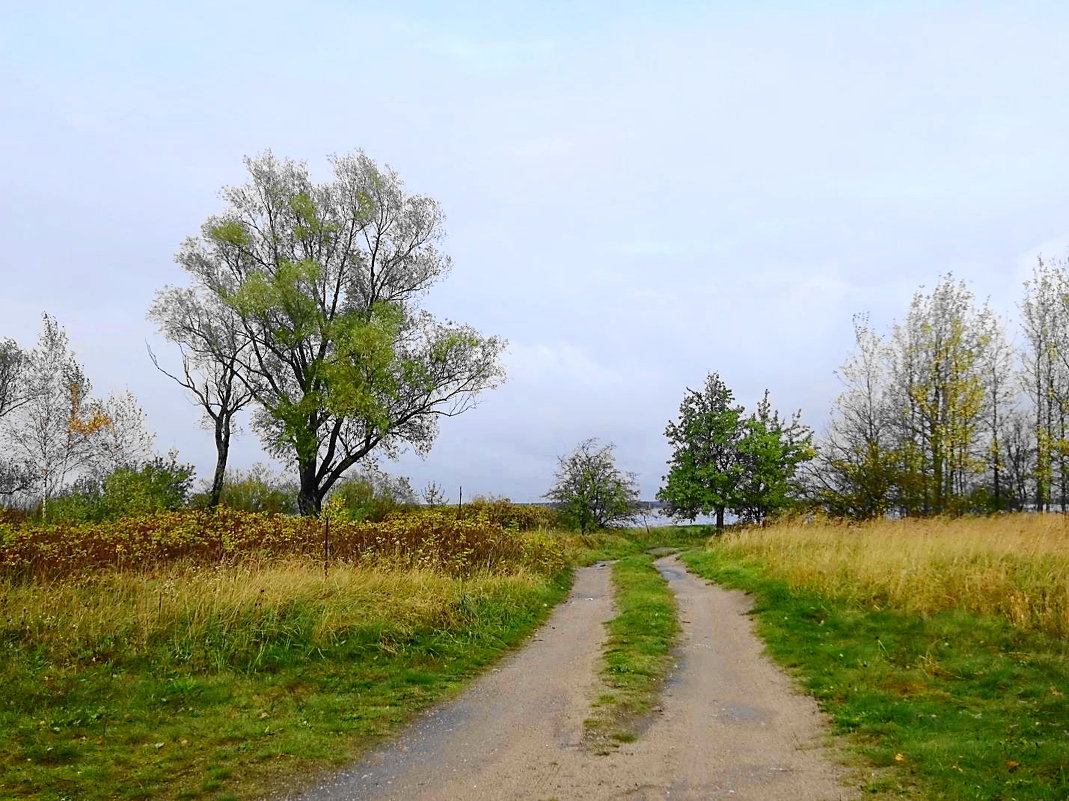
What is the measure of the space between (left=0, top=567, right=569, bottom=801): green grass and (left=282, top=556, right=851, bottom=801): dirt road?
54 centimetres

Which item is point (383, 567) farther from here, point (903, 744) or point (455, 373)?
point (455, 373)

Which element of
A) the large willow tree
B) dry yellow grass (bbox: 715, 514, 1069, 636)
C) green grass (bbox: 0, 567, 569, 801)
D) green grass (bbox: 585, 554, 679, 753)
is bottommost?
green grass (bbox: 585, 554, 679, 753)

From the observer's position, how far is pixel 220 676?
27.2 feet

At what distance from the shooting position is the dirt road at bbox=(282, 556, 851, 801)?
5527 mm

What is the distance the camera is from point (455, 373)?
103ft

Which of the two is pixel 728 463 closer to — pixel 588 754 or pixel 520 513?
pixel 520 513

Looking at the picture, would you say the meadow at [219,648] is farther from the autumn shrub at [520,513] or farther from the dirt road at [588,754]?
the autumn shrub at [520,513]

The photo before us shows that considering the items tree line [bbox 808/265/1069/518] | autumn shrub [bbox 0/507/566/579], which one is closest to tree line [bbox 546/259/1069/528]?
tree line [bbox 808/265/1069/518]

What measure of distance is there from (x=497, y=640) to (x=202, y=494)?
83.7 feet

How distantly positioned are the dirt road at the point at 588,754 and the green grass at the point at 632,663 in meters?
0.19

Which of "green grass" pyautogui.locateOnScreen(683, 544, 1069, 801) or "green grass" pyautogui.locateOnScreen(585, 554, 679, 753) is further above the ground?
"green grass" pyautogui.locateOnScreen(683, 544, 1069, 801)

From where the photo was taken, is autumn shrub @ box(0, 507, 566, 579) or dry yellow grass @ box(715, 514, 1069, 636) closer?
dry yellow grass @ box(715, 514, 1069, 636)

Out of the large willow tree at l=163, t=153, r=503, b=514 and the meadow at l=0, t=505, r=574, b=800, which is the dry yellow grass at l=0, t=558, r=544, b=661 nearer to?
the meadow at l=0, t=505, r=574, b=800

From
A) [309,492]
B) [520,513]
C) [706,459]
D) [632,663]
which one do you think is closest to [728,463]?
[706,459]
